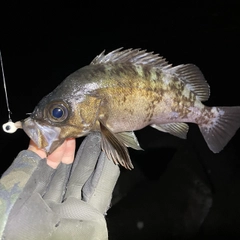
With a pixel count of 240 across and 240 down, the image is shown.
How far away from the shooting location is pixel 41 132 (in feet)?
6.38

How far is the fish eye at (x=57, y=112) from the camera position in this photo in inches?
75.5

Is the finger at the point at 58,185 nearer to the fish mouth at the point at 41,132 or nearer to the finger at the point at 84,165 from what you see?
the finger at the point at 84,165

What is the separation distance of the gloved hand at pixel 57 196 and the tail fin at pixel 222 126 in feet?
2.62

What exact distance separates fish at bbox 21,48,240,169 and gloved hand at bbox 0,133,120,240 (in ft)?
0.78

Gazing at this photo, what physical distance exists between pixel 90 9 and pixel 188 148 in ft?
24.0

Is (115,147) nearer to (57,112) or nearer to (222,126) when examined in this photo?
(57,112)

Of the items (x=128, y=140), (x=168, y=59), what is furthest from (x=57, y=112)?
(x=168, y=59)

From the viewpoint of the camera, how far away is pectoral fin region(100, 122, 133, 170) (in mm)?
1879

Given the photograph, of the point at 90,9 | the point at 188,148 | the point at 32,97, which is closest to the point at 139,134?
the point at 188,148

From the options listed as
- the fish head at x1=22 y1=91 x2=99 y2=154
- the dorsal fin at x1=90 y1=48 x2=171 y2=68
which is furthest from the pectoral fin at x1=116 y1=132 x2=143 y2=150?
the dorsal fin at x1=90 y1=48 x2=171 y2=68

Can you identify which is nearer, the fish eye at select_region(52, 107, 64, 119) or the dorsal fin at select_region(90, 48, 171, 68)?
the fish eye at select_region(52, 107, 64, 119)

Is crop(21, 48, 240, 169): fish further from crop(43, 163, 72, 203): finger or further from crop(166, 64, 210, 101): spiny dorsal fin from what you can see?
crop(43, 163, 72, 203): finger

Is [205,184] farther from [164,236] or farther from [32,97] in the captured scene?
[32,97]

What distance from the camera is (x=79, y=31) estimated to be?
972cm
